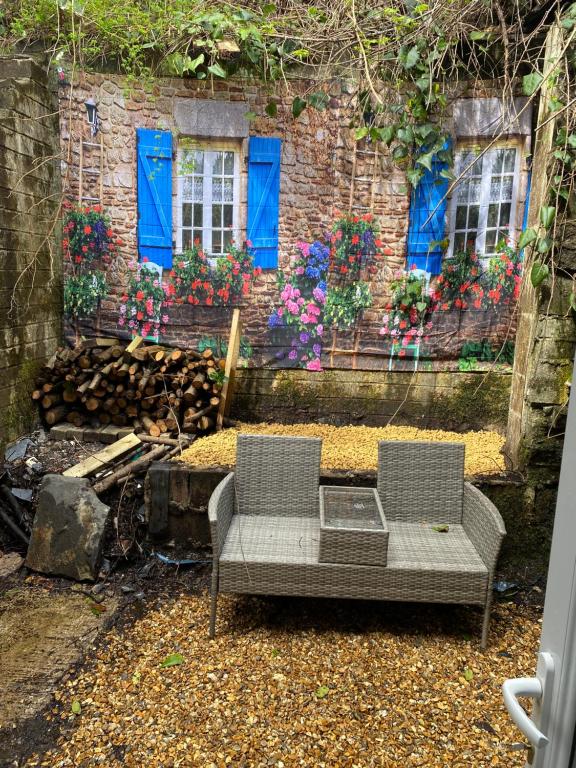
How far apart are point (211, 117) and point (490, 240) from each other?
8.29 feet

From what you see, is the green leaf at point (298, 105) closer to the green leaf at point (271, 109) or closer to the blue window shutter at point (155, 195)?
the green leaf at point (271, 109)

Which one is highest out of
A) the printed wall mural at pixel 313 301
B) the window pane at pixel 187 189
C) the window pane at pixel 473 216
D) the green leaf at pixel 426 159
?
the green leaf at pixel 426 159

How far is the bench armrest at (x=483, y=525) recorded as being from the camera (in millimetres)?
3049

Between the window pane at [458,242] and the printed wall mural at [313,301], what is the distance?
59mm

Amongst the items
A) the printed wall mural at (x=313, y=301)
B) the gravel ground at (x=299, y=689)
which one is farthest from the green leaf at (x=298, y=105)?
the gravel ground at (x=299, y=689)

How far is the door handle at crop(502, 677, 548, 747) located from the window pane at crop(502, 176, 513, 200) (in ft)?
14.4

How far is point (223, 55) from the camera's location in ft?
14.5

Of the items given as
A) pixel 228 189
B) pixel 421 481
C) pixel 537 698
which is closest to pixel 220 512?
pixel 421 481

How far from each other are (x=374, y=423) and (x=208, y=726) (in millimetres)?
3000

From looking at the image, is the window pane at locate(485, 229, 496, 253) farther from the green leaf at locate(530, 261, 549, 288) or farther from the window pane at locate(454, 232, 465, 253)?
the green leaf at locate(530, 261, 549, 288)

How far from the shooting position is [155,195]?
4727 mm

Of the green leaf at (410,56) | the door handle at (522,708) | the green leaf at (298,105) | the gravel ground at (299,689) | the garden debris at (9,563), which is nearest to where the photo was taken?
the door handle at (522,708)

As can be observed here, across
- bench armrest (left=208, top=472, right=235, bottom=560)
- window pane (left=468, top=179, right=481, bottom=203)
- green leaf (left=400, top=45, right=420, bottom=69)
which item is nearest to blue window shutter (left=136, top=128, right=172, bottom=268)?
green leaf (left=400, top=45, right=420, bottom=69)

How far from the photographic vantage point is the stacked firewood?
4582 millimetres
